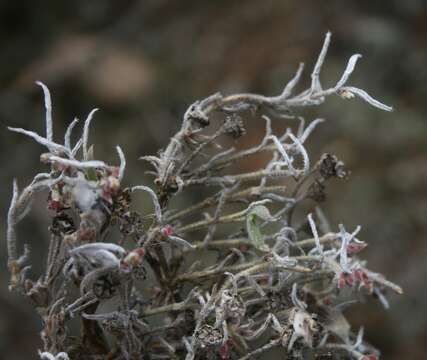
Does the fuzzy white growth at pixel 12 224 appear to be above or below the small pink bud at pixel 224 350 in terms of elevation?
above

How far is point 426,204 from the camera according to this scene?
4.05 metres

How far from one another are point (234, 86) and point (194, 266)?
11.1ft

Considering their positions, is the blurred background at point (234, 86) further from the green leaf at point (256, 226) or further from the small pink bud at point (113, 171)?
the small pink bud at point (113, 171)

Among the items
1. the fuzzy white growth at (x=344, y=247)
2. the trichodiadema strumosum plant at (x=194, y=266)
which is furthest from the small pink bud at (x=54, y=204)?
the fuzzy white growth at (x=344, y=247)

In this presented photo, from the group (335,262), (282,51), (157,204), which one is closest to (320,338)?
(335,262)

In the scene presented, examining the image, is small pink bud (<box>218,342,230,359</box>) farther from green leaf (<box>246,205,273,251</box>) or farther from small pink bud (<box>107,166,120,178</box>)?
small pink bud (<box>107,166,120,178</box>)

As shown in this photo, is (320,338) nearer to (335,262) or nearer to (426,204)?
(335,262)

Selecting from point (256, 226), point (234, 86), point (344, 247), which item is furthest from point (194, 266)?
point (234, 86)

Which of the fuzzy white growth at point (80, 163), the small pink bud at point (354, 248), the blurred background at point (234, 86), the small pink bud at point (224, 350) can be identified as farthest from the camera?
the blurred background at point (234, 86)

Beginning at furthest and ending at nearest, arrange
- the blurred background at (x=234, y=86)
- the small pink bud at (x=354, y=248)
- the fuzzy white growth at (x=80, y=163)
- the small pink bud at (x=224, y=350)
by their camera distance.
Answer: the blurred background at (x=234, y=86) < the small pink bud at (x=354, y=248) < the small pink bud at (x=224, y=350) < the fuzzy white growth at (x=80, y=163)

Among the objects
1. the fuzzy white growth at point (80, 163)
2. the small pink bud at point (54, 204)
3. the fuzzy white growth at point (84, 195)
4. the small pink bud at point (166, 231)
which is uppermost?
the fuzzy white growth at point (80, 163)

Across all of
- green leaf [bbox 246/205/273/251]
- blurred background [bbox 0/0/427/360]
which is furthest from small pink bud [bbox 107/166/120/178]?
blurred background [bbox 0/0/427/360]

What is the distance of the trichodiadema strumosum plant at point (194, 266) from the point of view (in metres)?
1.18

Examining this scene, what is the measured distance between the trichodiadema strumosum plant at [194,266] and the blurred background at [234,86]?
2.40m
